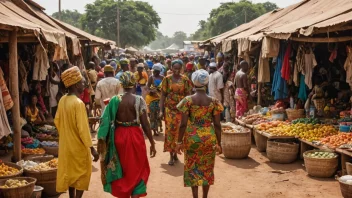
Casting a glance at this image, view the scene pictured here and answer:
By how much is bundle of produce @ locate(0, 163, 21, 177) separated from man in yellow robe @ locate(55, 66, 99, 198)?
4.11 feet

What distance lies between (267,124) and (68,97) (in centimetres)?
594

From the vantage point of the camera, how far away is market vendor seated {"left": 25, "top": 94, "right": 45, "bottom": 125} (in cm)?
1160

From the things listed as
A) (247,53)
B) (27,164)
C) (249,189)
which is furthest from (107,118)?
(247,53)

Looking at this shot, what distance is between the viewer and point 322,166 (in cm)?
821

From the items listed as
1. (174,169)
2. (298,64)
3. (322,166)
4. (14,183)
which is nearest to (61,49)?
(174,169)

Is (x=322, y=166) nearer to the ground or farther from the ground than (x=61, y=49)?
nearer to the ground

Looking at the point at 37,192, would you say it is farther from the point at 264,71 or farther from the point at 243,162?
the point at 264,71

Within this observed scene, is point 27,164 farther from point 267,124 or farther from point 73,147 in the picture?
point 267,124

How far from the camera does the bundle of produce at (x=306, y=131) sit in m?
9.42

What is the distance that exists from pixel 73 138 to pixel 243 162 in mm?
4786

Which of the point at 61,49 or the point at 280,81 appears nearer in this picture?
the point at 61,49

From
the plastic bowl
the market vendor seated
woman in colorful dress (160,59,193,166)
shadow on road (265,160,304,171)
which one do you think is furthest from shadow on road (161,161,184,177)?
the market vendor seated

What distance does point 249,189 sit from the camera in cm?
788

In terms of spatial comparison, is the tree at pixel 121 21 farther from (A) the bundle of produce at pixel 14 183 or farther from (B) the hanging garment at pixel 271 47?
(A) the bundle of produce at pixel 14 183
